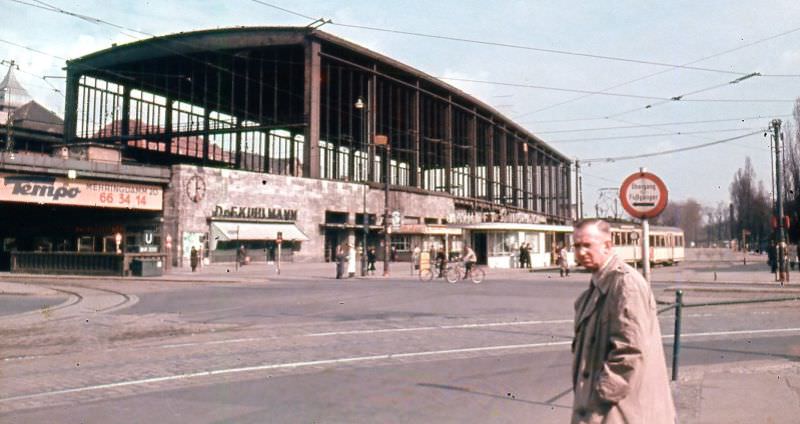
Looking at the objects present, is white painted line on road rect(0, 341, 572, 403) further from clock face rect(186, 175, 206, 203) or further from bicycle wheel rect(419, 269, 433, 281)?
clock face rect(186, 175, 206, 203)

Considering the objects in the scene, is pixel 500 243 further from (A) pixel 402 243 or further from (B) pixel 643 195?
(B) pixel 643 195

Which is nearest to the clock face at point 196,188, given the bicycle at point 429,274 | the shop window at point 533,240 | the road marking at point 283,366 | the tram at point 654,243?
the bicycle at point 429,274

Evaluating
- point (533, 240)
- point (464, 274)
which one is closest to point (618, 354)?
point (464, 274)

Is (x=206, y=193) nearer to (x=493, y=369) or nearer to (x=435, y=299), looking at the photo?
(x=435, y=299)

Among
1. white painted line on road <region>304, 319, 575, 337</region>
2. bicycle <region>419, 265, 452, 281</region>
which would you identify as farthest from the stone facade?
white painted line on road <region>304, 319, 575, 337</region>

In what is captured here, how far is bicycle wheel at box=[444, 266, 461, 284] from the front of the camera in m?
30.2

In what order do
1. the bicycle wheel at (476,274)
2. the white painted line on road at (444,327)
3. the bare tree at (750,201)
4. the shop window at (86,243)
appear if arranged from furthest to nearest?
the bare tree at (750,201), the shop window at (86,243), the bicycle wheel at (476,274), the white painted line on road at (444,327)

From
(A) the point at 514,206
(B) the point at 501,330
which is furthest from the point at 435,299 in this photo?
(A) the point at 514,206

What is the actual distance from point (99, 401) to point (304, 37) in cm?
4611

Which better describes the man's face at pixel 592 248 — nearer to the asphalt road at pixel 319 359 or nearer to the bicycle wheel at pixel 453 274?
the asphalt road at pixel 319 359

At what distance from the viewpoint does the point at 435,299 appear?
1997 centimetres

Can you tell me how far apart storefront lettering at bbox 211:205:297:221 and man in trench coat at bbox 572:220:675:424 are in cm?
4074

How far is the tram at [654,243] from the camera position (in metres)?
42.9

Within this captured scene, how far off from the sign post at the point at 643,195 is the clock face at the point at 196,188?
37903 mm
